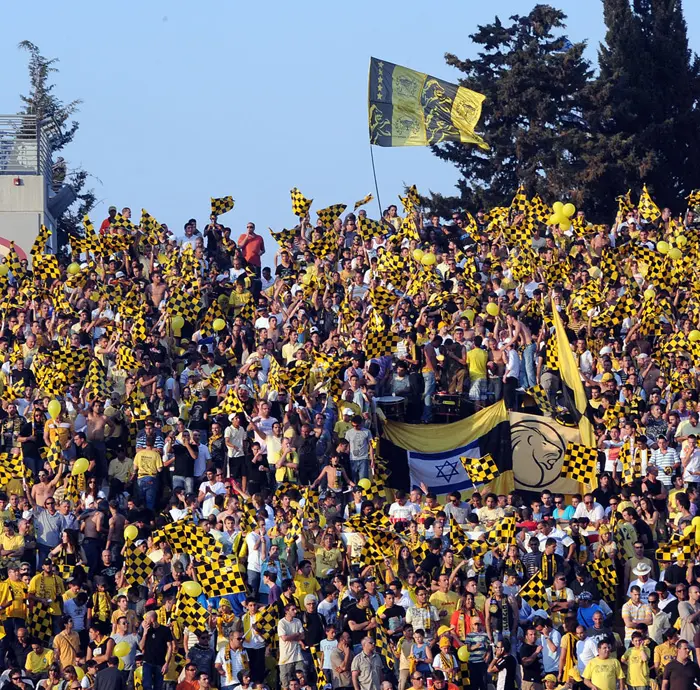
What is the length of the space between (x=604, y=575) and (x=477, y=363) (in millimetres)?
5091

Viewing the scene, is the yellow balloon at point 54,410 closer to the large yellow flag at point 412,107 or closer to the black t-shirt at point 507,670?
the black t-shirt at point 507,670

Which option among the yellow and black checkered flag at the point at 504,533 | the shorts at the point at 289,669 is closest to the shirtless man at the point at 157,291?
the yellow and black checkered flag at the point at 504,533

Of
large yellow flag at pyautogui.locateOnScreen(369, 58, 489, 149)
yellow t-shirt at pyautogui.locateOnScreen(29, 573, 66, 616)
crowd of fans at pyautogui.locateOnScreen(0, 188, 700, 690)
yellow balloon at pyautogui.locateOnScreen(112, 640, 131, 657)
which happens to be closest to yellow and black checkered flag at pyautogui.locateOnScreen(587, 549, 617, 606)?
crowd of fans at pyautogui.locateOnScreen(0, 188, 700, 690)

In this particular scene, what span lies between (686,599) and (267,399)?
708 cm

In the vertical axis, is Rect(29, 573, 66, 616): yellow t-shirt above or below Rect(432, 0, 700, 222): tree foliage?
below

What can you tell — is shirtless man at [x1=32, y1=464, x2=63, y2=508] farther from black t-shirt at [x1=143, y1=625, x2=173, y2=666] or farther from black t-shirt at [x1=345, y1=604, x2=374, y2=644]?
black t-shirt at [x1=345, y1=604, x2=374, y2=644]

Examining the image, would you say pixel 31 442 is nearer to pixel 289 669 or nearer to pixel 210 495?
pixel 210 495

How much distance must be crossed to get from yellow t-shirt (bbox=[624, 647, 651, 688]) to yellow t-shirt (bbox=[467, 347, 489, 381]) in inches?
279

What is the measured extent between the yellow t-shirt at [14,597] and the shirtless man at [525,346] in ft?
27.3

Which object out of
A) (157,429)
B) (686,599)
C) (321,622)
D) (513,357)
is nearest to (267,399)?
(157,429)

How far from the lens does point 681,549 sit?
23250 mm

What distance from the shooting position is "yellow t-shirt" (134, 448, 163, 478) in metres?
25.7

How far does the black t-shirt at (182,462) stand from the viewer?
2572cm

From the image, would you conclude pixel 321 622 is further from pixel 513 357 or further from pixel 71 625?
pixel 513 357
